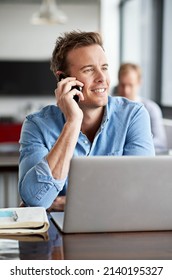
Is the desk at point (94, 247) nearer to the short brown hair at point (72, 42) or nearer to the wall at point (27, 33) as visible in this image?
the short brown hair at point (72, 42)

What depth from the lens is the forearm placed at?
1.84m

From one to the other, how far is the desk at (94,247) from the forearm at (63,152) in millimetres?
385

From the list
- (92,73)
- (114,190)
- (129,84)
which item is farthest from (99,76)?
(129,84)

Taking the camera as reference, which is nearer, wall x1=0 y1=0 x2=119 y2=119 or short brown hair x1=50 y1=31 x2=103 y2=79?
short brown hair x1=50 y1=31 x2=103 y2=79

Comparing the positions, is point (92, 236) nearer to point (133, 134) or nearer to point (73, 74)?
point (133, 134)

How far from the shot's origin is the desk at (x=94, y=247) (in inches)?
50.5

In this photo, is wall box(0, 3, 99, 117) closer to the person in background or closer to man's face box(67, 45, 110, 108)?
the person in background

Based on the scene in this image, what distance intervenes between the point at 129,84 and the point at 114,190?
3.02m

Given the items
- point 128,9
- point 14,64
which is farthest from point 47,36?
point 128,9

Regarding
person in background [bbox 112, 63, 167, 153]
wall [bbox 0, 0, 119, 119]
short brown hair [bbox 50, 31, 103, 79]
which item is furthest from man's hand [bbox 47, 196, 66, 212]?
wall [bbox 0, 0, 119, 119]

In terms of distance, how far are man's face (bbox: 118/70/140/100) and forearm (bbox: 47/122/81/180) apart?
8.03 feet

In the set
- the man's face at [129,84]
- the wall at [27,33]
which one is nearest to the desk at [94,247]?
the man's face at [129,84]

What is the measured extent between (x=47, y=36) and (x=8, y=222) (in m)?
7.50

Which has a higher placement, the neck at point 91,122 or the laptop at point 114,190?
the laptop at point 114,190
